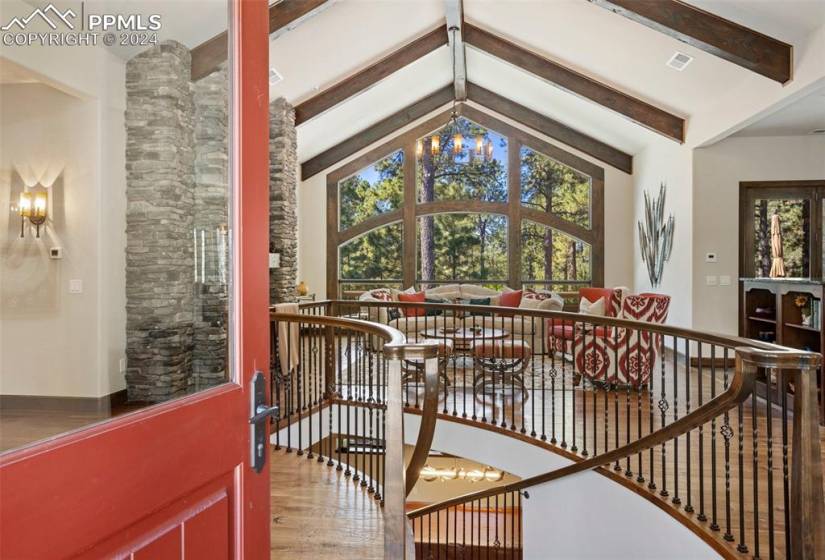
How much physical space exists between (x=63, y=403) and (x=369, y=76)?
7.49m

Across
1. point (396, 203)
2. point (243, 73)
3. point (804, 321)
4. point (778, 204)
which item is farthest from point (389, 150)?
point (243, 73)

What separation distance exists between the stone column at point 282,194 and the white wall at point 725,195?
18.8ft

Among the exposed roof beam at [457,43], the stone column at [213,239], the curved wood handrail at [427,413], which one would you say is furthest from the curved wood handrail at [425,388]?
the exposed roof beam at [457,43]

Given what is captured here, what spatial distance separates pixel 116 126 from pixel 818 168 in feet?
26.1

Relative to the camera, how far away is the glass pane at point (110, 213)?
65 cm

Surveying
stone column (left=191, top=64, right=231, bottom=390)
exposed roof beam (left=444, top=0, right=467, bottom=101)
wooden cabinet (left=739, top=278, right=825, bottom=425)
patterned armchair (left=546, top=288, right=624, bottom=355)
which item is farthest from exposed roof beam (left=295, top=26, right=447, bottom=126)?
stone column (left=191, top=64, right=231, bottom=390)

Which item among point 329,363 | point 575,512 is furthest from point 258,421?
point 329,363

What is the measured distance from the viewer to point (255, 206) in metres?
1.02

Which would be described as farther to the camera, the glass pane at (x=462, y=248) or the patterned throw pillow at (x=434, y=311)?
the glass pane at (x=462, y=248)

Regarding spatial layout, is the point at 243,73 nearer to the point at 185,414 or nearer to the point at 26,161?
the point at 26,161

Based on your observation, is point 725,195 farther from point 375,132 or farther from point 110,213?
point 110,213

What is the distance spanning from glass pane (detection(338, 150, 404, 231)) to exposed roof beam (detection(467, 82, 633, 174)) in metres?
2.06

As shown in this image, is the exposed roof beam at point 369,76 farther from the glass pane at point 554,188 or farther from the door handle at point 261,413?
the door handle at point 261,413

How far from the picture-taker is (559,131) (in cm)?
915
